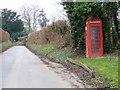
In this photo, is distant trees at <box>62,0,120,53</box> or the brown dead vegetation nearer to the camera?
distant trees at <box>62,0,120,53</box>

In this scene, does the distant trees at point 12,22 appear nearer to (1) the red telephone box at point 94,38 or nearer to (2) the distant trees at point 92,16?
(2) the distant trees at point 92,16

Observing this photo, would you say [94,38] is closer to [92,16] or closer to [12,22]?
[92,16]

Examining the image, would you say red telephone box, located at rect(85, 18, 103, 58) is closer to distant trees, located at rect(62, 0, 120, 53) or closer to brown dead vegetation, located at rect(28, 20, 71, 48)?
distant trees, located at rect(62, 0, 120, 53)

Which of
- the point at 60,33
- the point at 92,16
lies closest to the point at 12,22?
the point at 60,33

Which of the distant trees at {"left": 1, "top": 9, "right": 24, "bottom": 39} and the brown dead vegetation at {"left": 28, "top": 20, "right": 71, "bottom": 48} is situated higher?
the distant trees at {"left": 1, "top": 9, "right": 24, "bottom": 39}

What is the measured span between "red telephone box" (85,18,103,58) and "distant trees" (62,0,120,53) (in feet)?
1.47

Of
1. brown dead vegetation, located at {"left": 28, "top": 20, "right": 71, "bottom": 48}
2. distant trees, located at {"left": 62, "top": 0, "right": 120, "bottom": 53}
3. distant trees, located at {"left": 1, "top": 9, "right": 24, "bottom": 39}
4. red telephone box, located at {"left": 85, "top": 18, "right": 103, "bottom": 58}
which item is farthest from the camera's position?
distant trees, located at {"left": 1, "top": 9, "right": 24, "bottom": 39}

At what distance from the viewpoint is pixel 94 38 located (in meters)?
21.0

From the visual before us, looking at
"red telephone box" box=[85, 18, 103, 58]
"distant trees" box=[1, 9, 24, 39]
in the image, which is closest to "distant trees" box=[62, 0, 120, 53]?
"red telephone box" box=[85, 18, 103, 58]

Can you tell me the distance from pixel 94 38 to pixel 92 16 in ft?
4.59

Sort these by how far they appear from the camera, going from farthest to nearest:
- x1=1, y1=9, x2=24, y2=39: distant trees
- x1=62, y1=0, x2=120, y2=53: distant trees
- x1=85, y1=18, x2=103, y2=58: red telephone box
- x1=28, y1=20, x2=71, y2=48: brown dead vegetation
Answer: x1=1, y1=9, x2=24, y2=39: distant trees < x1=28, y1=20, x2=71, y2=48: brown dead vegetation < x1=62, y1=0, x2=120, y2=53: distant trees < x1=85, y1=18, x2=103, y2=58: red telephone box

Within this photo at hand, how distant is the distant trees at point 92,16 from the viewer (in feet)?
68.3

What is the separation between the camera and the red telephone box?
812 inches

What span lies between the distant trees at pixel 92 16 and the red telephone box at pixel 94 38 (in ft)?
1.47
